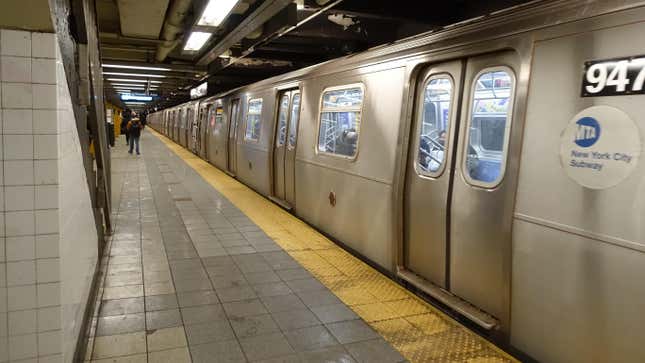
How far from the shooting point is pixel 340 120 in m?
5.93

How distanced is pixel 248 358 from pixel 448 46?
286cm

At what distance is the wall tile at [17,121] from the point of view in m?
2.39

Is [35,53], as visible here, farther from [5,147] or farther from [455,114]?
[455,114]

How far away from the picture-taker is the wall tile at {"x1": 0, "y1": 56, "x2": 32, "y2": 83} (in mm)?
2371

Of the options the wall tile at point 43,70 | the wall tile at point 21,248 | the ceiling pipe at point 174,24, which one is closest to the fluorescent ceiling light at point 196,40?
the ceiling pipe at point 174,24

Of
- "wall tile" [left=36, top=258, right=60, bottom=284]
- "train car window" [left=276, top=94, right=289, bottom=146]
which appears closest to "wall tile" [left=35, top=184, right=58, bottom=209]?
"wall tile" [left=36, top=258, right=60, bottom=284]

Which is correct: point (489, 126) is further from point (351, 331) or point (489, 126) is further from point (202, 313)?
point (202, 313)

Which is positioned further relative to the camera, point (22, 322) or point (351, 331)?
point (351, 331)

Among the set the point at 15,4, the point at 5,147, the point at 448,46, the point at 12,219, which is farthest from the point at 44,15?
the point at 448,46

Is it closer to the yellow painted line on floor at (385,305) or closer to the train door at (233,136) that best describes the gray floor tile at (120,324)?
the yellow painted line on floor at (385,305)

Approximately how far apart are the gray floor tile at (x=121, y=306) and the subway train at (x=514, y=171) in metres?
2.37

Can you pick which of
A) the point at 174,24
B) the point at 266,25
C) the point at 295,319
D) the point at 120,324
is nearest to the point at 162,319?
the point at 120,324

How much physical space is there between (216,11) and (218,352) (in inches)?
159

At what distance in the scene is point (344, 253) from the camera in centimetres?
569
